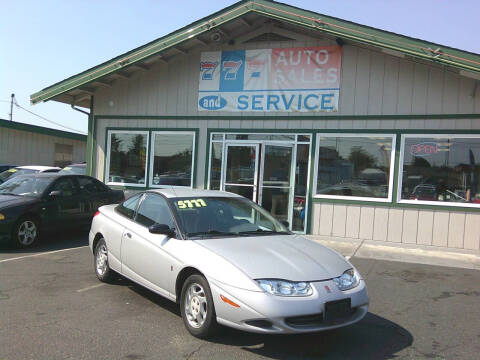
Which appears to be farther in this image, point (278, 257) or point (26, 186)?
point (26, 186)

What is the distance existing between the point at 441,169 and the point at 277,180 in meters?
3.77

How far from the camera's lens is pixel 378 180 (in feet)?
33.6

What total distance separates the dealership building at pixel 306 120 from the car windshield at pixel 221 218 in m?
5.15

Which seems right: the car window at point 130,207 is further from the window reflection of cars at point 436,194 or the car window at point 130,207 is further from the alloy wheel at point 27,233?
the window reflection of cars at point 436,194

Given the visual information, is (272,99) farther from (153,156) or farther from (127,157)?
(127,157)

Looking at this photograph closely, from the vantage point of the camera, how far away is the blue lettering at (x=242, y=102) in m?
11.3

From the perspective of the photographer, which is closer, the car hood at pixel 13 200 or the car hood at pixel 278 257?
the car hood at pixel 278 257

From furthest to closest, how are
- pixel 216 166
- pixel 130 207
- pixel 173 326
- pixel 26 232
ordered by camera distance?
1. pixel 216 166
2. pixel 26 232
3. pixel 130 207
4. pixel 173 326

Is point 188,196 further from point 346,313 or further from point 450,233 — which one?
point 450,233

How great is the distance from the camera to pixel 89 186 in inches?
416

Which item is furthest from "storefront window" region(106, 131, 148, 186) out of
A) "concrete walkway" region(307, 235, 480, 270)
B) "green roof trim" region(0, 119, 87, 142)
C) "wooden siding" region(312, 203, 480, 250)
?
"green roof trim" region(0, 119, 87, 142)

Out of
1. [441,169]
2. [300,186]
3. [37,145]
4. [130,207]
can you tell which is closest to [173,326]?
[130,207]

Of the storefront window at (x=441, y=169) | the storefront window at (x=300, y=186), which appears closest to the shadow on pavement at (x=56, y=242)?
the storefront window at (x=300, y=186)

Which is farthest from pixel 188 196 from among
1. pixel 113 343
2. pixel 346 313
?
pixel 346 313
